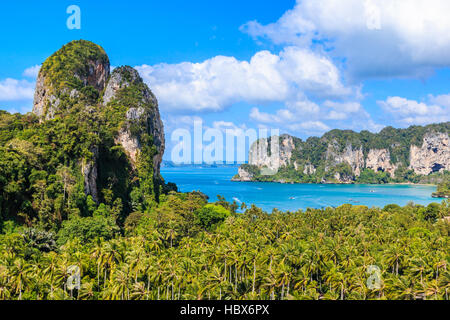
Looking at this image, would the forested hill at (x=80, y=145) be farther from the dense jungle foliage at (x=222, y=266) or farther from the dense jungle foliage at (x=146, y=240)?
the dense jungle foliage at (x=222, y=266)

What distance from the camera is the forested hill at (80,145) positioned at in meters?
44.9

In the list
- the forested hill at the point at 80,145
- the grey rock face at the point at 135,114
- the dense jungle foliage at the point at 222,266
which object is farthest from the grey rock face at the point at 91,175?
the grey rock face at the point at 135,114

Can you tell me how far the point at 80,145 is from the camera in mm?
53125

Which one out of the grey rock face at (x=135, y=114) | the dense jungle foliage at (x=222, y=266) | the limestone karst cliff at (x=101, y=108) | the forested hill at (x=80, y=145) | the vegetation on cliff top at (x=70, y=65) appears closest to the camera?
the dense jungle foliage at (x=222, y=266)

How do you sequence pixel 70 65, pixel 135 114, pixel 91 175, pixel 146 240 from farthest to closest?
pixel 135 114 < pixel 70 65 < pixel 91 175 < pixel 146 240

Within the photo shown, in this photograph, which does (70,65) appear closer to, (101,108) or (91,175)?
(101,108)

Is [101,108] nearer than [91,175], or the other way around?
[91,175]

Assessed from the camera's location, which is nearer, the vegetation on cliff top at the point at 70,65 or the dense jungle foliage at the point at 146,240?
the dense jungle foliage at the point at 146,240

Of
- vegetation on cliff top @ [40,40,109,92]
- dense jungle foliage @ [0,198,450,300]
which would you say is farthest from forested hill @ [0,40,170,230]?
dense jungle foliage @ [0,198,450,300]

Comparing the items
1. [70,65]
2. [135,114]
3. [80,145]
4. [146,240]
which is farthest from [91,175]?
[70,65]

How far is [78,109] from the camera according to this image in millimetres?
66500

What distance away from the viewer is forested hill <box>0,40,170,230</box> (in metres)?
44.9
